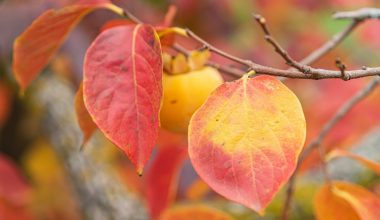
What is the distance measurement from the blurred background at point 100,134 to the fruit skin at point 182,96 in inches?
13.1

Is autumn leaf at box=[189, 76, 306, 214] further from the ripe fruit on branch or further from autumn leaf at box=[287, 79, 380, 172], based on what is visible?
autumn leaf at box=[287, 79, 380, 172]

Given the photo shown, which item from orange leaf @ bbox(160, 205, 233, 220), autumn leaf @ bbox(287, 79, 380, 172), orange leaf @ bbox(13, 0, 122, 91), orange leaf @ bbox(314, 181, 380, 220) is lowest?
autumn leaf @ bbox(287, 79, 380, 172)

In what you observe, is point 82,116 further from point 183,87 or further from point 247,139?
point 247,139

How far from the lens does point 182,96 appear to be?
756 mm

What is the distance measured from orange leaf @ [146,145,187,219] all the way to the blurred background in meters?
0.03

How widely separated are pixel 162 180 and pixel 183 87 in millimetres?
329

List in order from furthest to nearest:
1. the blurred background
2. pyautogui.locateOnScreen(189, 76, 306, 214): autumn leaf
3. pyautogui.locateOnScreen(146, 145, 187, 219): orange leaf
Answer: the blurred background, pyautogui.locateOnScreen(146, 145, 187, 219): orange leaf, pyautogui.locateOnScreen(189, 76, 306, 214): autumn leaf

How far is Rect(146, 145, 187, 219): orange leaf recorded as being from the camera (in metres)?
1.03

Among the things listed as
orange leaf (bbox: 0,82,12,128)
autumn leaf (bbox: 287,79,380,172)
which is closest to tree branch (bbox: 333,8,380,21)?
autumn leaf (bbox: 287,79,380,172)

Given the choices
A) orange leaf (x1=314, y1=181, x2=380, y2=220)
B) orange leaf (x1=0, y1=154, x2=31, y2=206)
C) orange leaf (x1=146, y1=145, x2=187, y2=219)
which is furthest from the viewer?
orange leaf (x1=0, y1=154, x2=31, y2=206)

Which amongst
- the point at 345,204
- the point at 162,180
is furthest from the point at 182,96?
the point at 162,180

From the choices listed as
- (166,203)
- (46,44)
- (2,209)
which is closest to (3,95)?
(2,209)

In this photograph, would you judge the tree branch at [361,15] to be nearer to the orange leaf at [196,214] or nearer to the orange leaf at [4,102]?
the orange leaf at [196,214]

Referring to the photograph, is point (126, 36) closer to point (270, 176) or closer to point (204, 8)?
point (270, 176)
